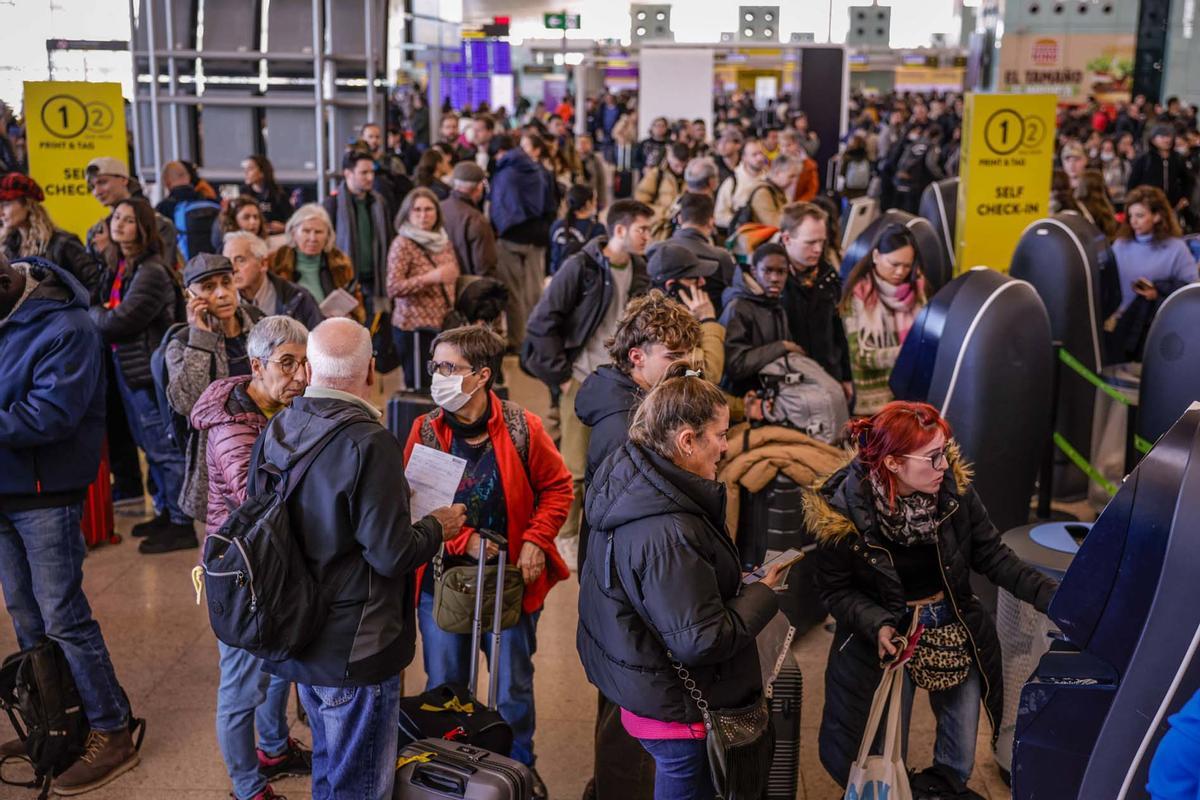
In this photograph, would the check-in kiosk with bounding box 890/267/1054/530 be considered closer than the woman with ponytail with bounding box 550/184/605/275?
Yes

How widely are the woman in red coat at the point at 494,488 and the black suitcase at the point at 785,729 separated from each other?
79cm

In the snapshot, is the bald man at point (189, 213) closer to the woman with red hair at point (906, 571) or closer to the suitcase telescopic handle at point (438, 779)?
the suitcase telescopic handle at point (438, 779)

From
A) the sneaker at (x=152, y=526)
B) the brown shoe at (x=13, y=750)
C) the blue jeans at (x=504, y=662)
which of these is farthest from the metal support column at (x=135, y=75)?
the blue jeans at (x=504, y=662)

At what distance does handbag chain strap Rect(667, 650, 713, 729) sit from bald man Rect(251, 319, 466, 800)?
72cm

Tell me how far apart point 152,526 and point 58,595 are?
2.53m

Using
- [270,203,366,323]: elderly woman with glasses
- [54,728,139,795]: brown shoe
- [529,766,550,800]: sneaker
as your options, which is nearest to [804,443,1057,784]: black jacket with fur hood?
[529,766,550,800]: sneaker

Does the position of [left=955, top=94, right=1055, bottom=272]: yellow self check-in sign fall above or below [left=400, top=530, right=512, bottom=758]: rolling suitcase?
above

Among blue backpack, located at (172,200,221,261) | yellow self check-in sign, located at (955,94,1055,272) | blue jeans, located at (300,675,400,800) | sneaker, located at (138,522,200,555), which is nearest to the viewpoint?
blue jeans, located at (300,675,400,800)

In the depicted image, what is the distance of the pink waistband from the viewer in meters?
3.21

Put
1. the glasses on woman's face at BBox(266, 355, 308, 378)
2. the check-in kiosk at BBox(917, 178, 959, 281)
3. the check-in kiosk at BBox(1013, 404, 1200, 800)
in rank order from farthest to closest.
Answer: the check-in kiosk at BBox(917, 178, 959, 281), the glasses on woman's face at BBox(266, 355, 308, 378), the check-in kiosk at BBox(1013, 404, 1200, 800)

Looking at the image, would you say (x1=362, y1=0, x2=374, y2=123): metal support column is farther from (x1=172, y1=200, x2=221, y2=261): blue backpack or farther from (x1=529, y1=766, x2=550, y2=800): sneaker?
(x1=529, y1=766, x2=550, y2=800): sneaker

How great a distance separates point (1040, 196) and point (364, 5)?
638 centimetres

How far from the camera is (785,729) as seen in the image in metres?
3.93

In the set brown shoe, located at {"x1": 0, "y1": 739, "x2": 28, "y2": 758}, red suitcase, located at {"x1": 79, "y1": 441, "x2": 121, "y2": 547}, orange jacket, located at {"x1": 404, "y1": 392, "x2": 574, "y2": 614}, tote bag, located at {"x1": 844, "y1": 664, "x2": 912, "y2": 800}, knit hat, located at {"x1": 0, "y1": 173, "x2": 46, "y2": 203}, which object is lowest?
brown shoe, located at {"x1": 0, "y1": 739, "x2": 28, "y2": 758}
